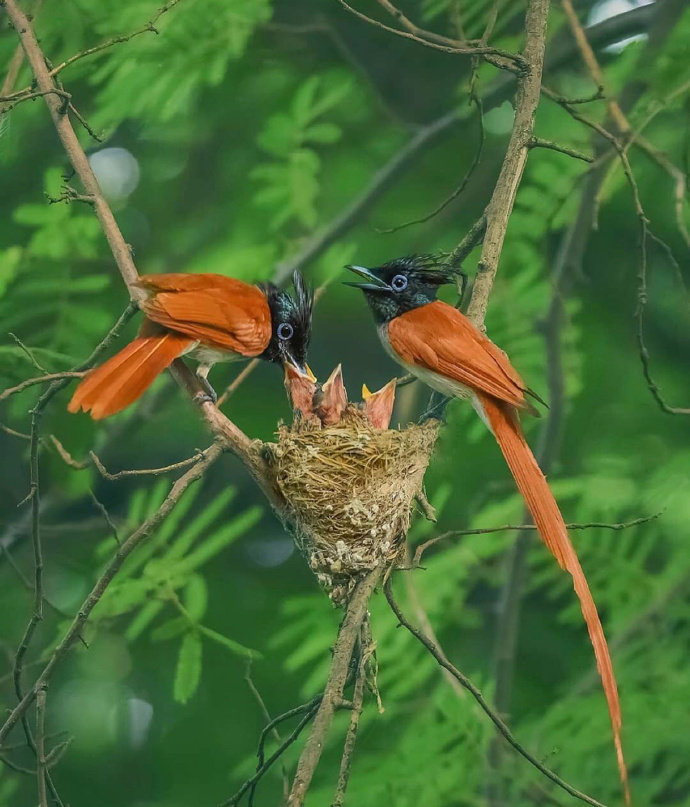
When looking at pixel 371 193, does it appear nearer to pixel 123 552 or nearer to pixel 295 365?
pixel 295 365

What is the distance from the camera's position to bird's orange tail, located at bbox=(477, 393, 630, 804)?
6.38ft

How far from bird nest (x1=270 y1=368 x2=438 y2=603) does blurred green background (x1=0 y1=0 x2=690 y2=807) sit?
1.41 m

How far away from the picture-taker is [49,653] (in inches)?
143

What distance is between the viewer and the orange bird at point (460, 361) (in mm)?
2393

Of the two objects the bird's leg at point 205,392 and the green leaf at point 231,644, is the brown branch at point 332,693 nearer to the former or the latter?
the bird's leg at point 205,392

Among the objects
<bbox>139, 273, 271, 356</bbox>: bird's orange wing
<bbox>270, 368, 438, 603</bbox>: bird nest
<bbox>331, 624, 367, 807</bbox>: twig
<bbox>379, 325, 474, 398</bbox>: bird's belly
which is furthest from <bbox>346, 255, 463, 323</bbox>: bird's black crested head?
<bbox>331, 624, 367, 807</bbox>: twig

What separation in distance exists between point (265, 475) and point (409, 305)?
0.77m

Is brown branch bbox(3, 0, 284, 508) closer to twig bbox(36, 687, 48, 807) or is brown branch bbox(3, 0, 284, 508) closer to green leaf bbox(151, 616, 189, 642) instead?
twig bbox(36, 687, 48, 807)

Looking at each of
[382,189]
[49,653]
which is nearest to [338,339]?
[382,189]

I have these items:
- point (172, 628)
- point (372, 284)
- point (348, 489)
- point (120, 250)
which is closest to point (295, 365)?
point (372, 284)

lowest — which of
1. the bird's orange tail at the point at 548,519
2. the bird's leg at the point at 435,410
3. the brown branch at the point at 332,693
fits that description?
the bird's leg at the point at 435,410

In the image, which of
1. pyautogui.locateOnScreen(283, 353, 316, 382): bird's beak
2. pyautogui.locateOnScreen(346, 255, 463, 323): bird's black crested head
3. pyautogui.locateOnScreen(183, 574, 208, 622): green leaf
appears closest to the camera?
pyautogui.locateOnScreen(346, 255, 463, 323): bird's black crested head

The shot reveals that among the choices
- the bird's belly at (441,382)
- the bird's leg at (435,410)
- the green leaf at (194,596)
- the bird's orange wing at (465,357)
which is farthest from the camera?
the green leaf at (194,596)

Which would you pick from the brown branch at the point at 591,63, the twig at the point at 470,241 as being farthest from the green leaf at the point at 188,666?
the brown branch at the point at 591,63
